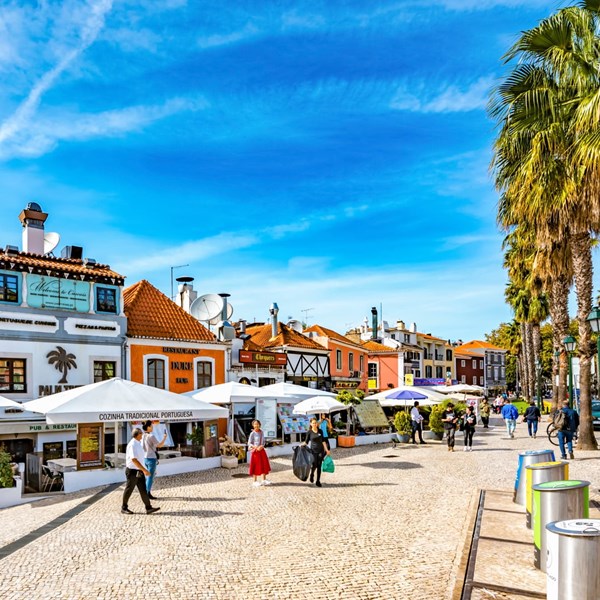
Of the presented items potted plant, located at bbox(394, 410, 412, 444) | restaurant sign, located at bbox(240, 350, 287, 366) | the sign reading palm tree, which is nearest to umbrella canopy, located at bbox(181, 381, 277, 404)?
the sign reading palm tree

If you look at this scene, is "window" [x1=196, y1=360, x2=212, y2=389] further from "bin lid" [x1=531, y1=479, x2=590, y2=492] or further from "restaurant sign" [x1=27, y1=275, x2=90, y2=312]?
"bin lid" [x1=531, y1=479, x2=590, y2=492]

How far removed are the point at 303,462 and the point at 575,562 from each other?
868 cm

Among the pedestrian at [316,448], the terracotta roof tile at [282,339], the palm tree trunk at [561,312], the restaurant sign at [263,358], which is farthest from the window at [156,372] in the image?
the palm tree trunk at [561,312]

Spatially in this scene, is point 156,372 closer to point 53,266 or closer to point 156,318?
point 156,318

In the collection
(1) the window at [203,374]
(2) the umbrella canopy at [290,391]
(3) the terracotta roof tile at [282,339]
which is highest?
(3) the terracotta roof tile at [282,339]

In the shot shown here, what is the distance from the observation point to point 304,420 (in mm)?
22047

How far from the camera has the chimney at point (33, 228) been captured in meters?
21.5

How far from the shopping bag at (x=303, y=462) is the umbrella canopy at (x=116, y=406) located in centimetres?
301

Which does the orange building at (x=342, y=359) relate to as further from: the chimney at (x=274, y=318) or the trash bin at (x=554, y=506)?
the trash bin at (x=554, y=506)

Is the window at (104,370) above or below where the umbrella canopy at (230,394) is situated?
above

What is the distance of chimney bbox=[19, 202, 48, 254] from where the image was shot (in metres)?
21.5

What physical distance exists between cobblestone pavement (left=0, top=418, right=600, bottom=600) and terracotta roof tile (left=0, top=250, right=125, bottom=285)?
8604mm

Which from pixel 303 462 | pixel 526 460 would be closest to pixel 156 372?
pixel 303 462

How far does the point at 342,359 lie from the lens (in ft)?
141
